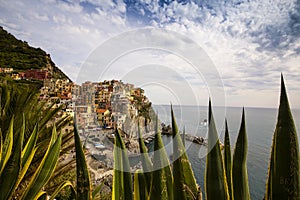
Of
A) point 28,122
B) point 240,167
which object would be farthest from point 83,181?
point 28,122

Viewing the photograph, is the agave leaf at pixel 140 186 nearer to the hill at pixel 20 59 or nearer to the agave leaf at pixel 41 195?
the agave leaf at pixel 41 195

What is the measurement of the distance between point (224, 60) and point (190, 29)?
0.48 m

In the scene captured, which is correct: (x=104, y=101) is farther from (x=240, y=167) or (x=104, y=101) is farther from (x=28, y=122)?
(x=240, y=167)

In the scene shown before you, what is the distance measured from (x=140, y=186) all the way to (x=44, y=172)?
518mm

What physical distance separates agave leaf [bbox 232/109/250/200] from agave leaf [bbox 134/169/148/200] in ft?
0.79

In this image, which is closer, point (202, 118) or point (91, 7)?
point (202, 118)

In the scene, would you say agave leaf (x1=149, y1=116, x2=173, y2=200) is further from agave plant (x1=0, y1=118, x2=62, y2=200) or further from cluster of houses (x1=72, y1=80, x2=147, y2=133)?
cluster of houses (x1=72, y1=80, x2=147, y2=133)

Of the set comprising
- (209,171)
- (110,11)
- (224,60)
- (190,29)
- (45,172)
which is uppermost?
(110,11)

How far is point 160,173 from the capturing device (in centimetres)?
46

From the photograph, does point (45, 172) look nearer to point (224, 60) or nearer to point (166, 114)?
point (166, 114)

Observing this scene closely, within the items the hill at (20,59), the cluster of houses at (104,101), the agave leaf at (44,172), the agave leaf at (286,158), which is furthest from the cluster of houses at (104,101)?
the hill at (20,59)

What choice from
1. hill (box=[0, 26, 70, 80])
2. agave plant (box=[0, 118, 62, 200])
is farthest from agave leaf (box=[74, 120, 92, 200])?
hill (box=[0, 26, 70, 80])

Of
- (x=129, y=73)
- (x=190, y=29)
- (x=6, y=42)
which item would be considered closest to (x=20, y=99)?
(x=129, y=73)

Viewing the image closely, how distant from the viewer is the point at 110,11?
2.07 metres
